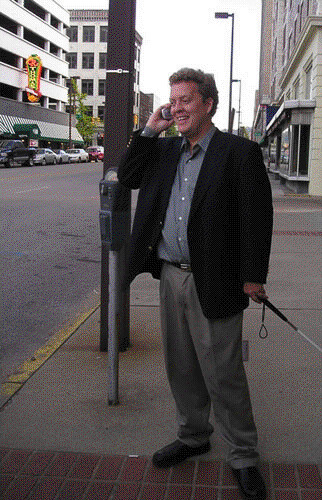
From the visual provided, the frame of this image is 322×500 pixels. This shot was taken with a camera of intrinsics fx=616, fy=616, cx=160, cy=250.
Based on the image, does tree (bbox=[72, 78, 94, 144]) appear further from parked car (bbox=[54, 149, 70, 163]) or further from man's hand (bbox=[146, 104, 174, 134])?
man's hand (bbox=[146, 104, 174, 134])

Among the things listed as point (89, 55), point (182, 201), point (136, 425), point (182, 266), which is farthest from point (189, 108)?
point (89, 55)

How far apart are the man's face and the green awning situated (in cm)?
5349

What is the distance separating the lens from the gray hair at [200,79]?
288cm

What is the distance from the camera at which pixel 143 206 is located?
10.3ft

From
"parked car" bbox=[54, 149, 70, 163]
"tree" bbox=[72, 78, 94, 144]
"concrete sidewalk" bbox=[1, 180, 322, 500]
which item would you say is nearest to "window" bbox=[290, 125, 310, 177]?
"concrete sidewalk" bbox=[1, 180, 322, 500]

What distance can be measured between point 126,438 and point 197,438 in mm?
448

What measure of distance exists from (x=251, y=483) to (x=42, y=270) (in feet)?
20.4

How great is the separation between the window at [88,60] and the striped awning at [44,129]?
10048mm

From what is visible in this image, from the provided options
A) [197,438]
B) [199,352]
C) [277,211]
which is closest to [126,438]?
[197,438]

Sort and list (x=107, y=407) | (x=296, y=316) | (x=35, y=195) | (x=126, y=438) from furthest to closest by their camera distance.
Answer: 1. (x=35, y=195)
2. (x=296, y=316)
3. (x=107, y=407)
4. (x=126, y=438)

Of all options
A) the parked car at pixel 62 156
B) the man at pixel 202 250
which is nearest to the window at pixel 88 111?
the parked car at pixel 62 156

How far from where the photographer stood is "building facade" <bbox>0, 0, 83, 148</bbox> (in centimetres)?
5362

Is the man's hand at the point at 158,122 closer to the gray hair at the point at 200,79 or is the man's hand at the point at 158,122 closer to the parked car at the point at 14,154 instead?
the gray hair at the point at 200,79

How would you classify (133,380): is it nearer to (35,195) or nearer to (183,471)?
(183,471)
